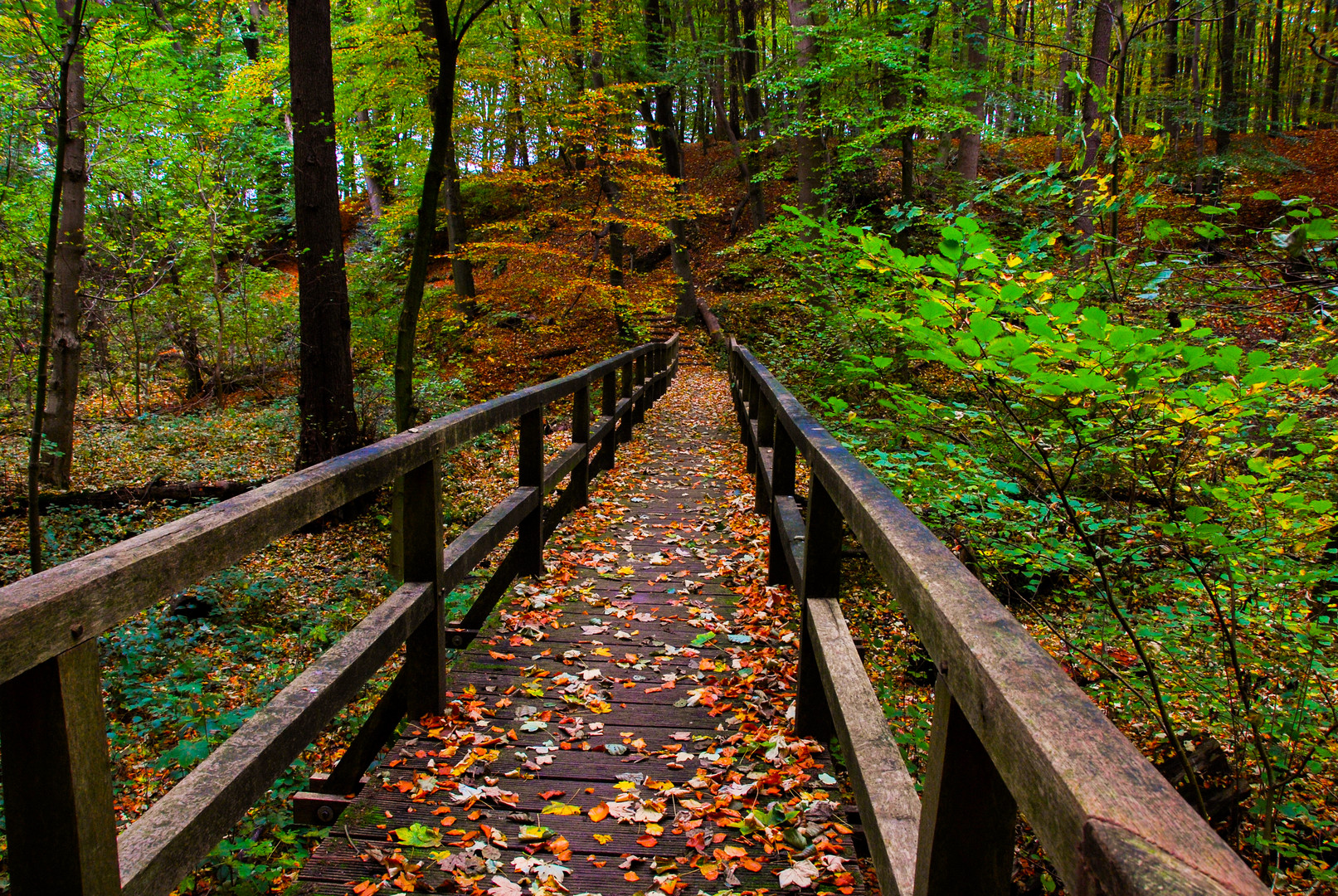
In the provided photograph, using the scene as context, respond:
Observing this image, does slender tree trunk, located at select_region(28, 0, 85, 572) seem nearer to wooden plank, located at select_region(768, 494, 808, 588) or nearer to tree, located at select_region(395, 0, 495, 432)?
tree, located at select_region(395, 0, 495, 432)

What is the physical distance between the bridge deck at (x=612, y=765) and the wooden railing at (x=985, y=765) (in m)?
0.58

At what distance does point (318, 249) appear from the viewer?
7.91 metres

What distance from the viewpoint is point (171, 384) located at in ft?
52.3

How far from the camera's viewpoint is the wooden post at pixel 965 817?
3.89 ft

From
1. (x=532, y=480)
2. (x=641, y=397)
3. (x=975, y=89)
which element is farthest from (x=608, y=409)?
(x=975, y=89)

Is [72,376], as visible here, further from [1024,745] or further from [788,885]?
[1024,745]

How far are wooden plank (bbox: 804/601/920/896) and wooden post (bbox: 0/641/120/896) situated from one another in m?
1.40

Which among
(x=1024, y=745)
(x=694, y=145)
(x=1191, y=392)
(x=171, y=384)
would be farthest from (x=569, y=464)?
(x=694, y=145)

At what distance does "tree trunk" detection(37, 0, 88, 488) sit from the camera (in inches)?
354

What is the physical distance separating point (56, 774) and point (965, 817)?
4.60 ft

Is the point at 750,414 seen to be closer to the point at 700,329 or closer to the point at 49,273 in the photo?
the point at 49,273

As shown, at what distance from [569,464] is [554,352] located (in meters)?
12.8

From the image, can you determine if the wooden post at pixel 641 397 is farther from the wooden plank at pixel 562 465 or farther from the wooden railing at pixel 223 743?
the wooden railing at pixel 223 743

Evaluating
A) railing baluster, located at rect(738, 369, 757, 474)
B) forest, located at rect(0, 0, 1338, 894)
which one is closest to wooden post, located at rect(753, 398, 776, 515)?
forest, located at rect(0, 0, 1338, 894)
